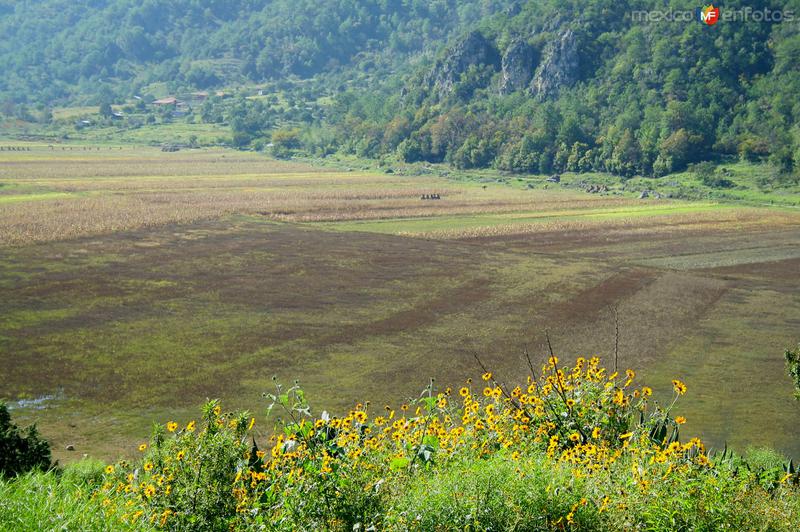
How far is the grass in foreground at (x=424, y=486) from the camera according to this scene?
858cm

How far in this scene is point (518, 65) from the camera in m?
138

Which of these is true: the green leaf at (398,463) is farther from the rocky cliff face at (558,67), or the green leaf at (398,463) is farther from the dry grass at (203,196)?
the rocky cliff face at (558,67)

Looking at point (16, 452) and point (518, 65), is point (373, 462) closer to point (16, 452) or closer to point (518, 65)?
point (16, 452)

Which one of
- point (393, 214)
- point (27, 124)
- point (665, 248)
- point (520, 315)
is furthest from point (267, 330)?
point (27, 124)

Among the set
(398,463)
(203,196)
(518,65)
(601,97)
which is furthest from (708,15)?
(398,463)

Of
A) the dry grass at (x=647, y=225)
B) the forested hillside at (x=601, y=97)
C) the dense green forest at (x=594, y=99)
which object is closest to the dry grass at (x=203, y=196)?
the dry grass at (x=647, y=225)

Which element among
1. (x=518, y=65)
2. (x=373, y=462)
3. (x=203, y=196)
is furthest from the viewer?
(x=518, y=65)

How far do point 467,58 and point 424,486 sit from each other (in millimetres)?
143084

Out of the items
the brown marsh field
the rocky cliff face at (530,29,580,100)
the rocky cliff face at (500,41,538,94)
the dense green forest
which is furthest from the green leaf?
the rocky cliff face at (500,41,538,94)

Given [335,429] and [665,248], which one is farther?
[665,248]

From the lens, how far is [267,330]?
2942 cm

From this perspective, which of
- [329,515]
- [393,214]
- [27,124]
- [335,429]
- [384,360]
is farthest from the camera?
[27,124]

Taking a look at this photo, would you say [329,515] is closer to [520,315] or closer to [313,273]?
[520,315]

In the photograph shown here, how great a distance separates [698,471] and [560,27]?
133m
